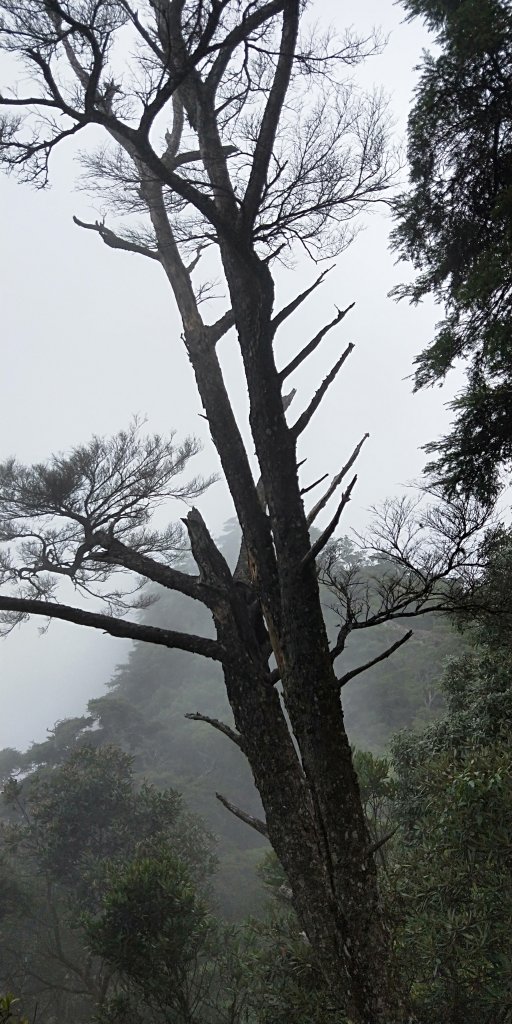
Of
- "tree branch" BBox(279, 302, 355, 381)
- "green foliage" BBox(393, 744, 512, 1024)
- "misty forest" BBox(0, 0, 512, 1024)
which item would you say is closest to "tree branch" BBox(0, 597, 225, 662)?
"misty forest" BBox(0, 0, 512, 1024)

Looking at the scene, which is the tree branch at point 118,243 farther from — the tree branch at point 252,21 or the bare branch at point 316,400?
the bare branch at point 316,400

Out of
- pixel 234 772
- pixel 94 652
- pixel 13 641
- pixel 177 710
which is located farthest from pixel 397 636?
pixel 13 641

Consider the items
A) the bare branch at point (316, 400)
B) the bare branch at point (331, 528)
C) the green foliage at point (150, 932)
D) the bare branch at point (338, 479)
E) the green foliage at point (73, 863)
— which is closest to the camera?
the bare branch at point (331, 528)

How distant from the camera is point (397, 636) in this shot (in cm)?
2559

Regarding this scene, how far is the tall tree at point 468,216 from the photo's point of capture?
3418 millimetres

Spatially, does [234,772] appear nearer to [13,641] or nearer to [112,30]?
[112,30]

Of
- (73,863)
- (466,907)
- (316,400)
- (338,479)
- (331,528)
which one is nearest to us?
(331,528)

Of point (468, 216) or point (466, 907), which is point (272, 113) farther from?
point (466, 907)

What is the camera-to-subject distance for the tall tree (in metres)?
3.42

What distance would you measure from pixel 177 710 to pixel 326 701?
26955 millimetres

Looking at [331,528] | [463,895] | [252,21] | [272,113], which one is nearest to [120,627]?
[331,528]

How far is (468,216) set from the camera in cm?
425

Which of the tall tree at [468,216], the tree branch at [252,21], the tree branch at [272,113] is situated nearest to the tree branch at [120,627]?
the tall tree at [468,216]

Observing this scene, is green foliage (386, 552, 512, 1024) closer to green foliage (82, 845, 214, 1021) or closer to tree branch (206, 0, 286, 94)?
green foliage (82, 845, 214, 1021)
